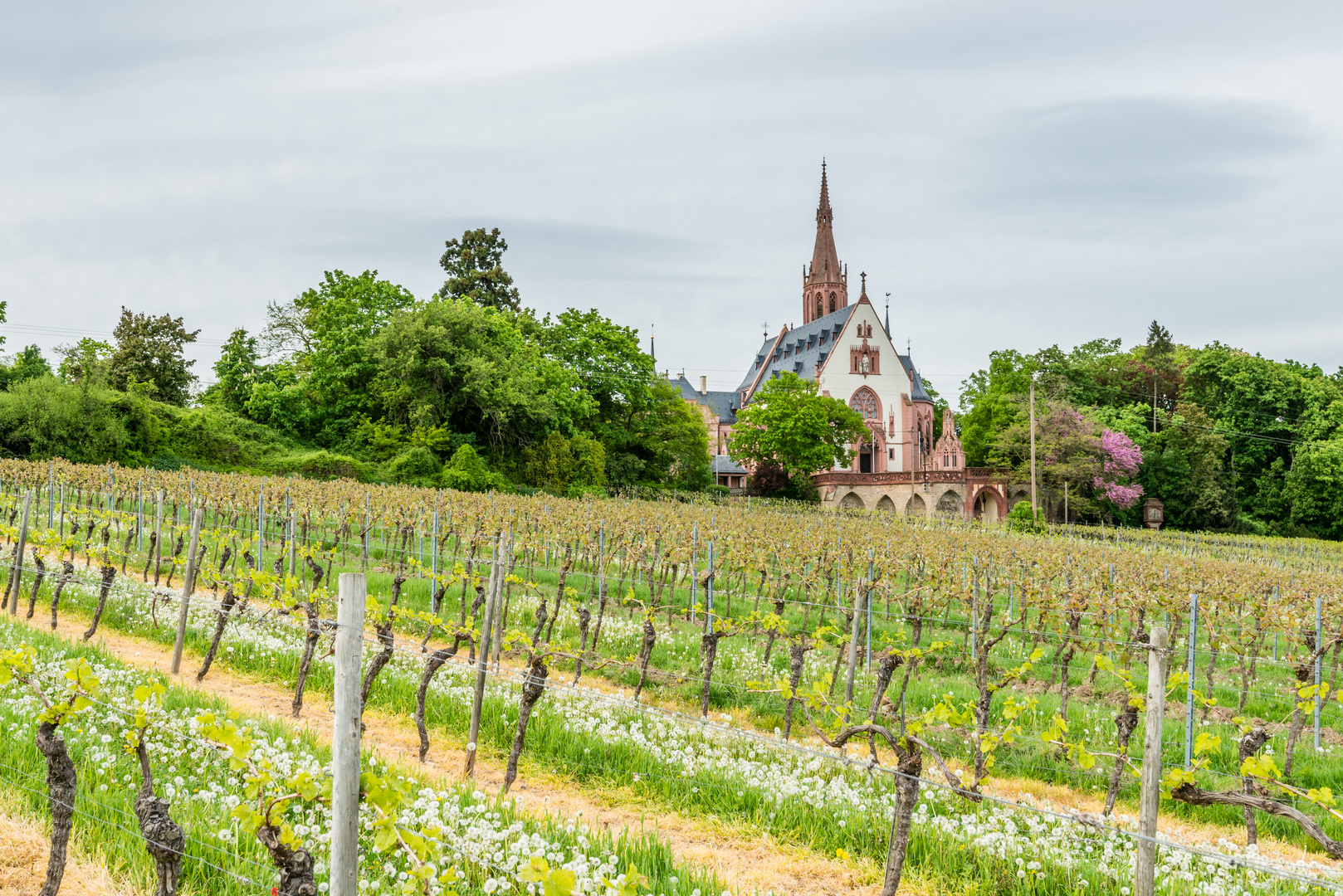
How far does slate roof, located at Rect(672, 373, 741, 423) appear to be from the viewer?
92.4 metres

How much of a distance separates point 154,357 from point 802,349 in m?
50.8

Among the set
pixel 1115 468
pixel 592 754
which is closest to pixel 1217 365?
pixel 1115 468

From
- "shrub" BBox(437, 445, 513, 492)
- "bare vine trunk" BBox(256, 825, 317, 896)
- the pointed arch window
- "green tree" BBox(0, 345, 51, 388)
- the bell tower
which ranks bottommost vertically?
"bare vine trunk" BBox(256, 825, 317, 896)

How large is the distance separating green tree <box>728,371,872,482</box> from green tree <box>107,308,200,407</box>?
33.6m

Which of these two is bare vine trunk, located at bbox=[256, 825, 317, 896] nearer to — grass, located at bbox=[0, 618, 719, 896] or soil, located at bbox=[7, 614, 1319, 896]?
grass, located at bbox=[0, 618, 719, 896]

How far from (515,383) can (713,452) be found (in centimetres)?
4857

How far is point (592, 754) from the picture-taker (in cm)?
739

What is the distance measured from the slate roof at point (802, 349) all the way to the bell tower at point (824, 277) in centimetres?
304

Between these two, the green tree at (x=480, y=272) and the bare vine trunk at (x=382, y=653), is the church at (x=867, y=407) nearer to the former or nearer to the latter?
the green tree at (x=480, y=272)

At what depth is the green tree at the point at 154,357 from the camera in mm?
47281

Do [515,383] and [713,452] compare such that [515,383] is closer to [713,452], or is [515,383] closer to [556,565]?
[556,565]

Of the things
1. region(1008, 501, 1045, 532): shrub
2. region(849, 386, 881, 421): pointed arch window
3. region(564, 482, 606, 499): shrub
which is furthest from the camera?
region(849, 386, 881, 421): pointed arch window

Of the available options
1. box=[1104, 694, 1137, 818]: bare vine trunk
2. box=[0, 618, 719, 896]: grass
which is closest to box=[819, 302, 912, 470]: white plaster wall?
box=[1104, 694, 1137, 818]: bare vine trunk

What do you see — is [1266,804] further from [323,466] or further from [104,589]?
[323,466]
